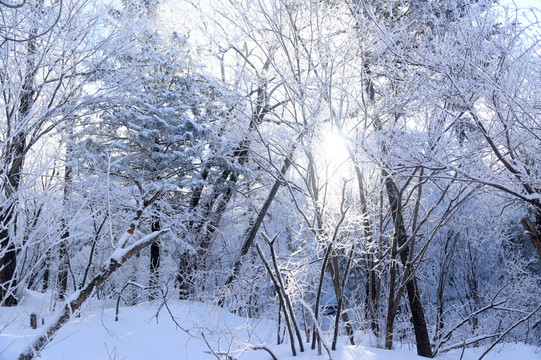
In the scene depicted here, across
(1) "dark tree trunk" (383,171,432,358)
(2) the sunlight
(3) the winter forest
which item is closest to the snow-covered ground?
(3) the winter forest

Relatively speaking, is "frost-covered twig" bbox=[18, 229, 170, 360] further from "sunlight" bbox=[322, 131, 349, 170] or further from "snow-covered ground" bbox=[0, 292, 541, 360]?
"sunlight" bbox=[322, 131, 349, 170]

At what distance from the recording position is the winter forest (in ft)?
15.0

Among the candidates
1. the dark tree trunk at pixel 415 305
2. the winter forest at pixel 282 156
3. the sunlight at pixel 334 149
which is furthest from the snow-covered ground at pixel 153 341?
the sunlight at pixel 334 149

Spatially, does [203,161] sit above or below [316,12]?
below

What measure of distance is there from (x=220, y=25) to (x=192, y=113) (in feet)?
15.9

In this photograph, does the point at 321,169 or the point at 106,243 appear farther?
the point at 106,243

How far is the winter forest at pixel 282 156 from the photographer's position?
180 inches

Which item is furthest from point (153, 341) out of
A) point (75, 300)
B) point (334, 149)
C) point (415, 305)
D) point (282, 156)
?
point (282, 156)

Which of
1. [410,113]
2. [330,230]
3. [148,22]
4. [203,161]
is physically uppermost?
[148,22]

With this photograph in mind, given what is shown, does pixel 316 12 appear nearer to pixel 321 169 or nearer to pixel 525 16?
pixel 321 169

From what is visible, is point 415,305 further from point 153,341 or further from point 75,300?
point 75,300

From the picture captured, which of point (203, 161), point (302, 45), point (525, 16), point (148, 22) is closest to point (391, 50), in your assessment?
point (525, 16)

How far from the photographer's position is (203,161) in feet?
40.9

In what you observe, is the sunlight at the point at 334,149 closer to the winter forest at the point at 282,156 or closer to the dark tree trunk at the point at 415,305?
the winter forest at the point at 282,156
